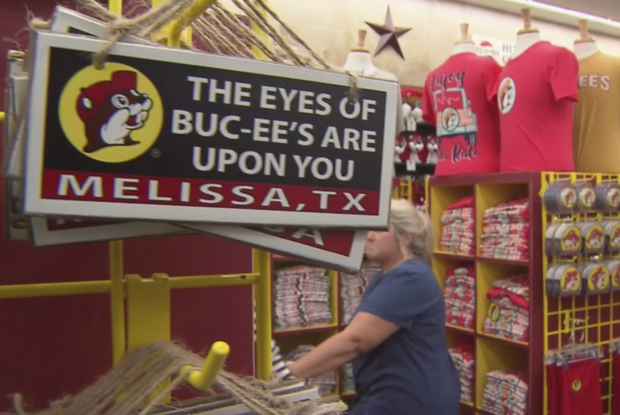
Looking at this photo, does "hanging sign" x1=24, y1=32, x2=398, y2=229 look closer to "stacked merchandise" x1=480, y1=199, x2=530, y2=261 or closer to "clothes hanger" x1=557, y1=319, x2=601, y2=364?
"stacked merchandise" x1=480, y1=199, x2=530, y2=261

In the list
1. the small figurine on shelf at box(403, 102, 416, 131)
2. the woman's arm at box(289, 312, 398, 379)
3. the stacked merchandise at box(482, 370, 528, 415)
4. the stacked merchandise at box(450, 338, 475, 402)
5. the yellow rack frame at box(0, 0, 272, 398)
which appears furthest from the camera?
the small figurine on shelf at box(403, 102, 416, 131)

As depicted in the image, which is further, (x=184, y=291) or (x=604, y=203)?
(x=604, y=203)

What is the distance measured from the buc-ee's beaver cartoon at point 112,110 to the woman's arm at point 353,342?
1.37m

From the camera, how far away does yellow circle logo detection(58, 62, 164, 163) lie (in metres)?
0.65

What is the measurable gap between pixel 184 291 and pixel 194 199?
669 millimetres

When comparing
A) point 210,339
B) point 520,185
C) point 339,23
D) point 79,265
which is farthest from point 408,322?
point 339,23

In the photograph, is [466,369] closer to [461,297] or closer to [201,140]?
[461,297]

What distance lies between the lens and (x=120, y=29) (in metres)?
0.66

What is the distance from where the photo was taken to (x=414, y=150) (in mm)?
4504

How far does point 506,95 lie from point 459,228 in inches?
32.3

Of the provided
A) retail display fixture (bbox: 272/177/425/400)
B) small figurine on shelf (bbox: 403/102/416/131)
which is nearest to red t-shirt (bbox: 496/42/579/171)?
small figurine on shelf (bbox: 403/102/416/131)

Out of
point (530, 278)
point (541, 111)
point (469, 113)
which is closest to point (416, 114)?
point (469, 113)

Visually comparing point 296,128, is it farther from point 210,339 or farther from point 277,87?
point 210,339

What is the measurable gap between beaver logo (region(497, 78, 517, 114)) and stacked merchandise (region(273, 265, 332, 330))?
146 cm
